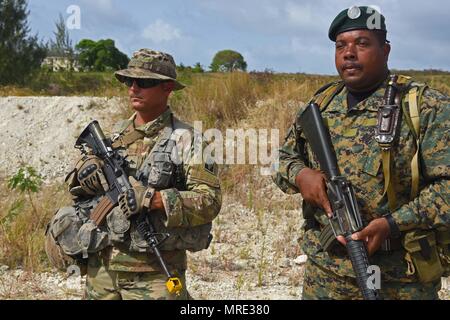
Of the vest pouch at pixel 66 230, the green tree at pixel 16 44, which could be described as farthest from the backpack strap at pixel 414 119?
the green tree at pixel 16 44

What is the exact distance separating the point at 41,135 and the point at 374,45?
9642 mm

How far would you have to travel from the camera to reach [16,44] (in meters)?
22.4

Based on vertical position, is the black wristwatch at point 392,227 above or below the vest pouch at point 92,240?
above

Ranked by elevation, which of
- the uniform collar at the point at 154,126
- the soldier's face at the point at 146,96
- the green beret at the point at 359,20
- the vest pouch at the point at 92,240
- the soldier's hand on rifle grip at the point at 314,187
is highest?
the green beret at the point at 359,20

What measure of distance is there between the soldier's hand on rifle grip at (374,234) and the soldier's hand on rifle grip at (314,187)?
173 mm

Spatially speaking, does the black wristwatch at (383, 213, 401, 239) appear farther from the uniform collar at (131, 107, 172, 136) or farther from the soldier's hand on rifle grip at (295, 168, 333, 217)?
the uniform collar at (131, 107, 172, 136)

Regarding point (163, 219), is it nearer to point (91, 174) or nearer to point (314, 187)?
point (91, 174)

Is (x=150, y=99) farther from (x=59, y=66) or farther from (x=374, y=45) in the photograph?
(x=59, y=66)

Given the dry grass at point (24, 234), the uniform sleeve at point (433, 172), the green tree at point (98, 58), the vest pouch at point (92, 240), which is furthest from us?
the green tree at point (98, 58)

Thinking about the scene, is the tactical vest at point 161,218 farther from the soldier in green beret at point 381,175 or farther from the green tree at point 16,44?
the green tree at point 16,44

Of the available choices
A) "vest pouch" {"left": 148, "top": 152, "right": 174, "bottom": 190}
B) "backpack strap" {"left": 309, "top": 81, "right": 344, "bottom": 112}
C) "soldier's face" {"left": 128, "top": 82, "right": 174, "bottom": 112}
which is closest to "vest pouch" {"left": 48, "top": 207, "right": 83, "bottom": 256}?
"vest pouch" {"left": 148, "top": 152, "right": 174, "bottom": 190}

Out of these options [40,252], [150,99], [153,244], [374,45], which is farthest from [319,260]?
[40,252]

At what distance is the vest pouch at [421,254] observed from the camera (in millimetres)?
2121

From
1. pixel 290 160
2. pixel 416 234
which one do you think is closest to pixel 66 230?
pixel 290 160
